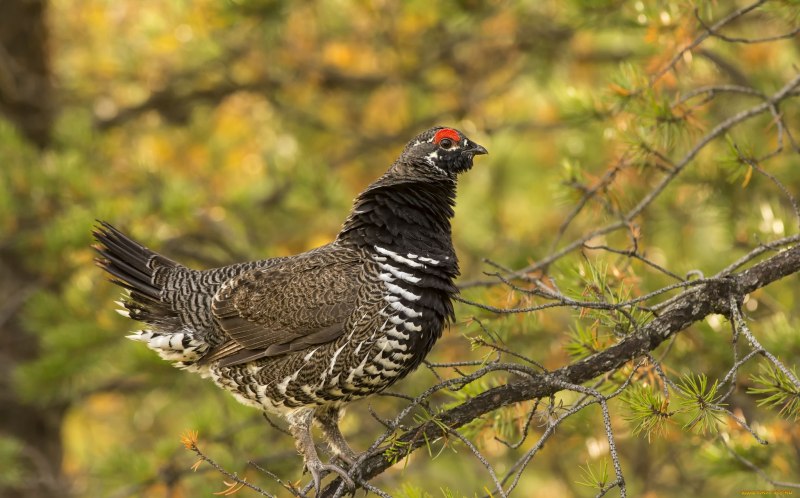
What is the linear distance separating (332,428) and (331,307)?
81 centimetres

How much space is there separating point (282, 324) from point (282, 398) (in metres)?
0.39

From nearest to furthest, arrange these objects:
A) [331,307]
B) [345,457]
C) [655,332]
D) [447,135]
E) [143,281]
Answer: [655,332] < [331,307] < [345,457] < [447,135] < [143,281]

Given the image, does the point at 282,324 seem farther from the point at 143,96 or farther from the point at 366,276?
the point at 143,96

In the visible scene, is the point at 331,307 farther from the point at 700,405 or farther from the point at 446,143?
the point at 700,405

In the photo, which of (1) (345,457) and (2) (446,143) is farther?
(2) (446,143)

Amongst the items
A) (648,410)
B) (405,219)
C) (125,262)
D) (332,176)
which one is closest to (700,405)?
(648,410)

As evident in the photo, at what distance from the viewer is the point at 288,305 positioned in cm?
460

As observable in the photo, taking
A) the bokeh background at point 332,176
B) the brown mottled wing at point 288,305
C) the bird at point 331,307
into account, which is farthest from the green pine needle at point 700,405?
the brown mottled wing at point 288,305

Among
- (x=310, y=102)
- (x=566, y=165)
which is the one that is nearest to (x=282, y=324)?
(x=566, y=165)

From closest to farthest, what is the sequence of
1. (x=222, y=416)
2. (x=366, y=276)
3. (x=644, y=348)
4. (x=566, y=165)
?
(x=644, y=348), (x=366, y=276), (x=566, y=165), (x=222, y=416)

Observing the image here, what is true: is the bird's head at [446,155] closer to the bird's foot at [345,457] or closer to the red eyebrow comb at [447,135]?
the red eyebrow comb at [447,135]

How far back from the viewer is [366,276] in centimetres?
446

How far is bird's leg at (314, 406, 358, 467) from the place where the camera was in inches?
187

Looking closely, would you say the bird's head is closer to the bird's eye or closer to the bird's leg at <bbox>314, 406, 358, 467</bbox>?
the bird's eye
